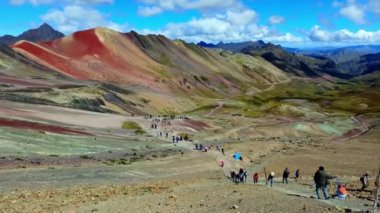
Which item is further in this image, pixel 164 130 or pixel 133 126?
pixel 133 126

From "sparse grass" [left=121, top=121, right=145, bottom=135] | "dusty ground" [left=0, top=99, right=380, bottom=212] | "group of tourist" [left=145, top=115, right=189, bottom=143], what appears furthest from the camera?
"sparse grass" [left=121, top=121, right=145, bottom=135]

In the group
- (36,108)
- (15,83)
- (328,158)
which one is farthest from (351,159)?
(15,83)

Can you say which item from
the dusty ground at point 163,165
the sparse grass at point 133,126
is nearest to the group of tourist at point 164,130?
the dusty ground at point 163,165

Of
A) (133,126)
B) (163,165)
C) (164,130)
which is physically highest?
(133,126)

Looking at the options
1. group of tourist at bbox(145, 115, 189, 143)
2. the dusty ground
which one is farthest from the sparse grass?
group of tourist at bbox(145, 115, 189, 143)

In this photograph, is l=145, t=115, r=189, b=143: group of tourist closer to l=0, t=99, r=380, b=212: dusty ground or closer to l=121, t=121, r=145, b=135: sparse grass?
l=0, t=99, r=380, b=212: dusty ground

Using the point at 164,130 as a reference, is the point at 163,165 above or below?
below

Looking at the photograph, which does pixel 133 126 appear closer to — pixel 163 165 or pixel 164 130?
pixel 164 130

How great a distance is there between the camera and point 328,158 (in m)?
92.1

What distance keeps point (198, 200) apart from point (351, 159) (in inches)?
2311

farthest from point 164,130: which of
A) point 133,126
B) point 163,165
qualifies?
point 163,165

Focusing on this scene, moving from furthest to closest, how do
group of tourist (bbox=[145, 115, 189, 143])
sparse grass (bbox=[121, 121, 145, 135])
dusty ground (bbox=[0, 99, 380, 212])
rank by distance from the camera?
sparse grass (bbox=[121, 121, 145, 135])
group of tourist (bbox=[145, 115, 189, 143])
dusty ground (bbox=[0, 99, 380, 212])

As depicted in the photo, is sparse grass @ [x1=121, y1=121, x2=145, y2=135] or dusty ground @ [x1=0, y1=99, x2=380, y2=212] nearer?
dusty ground @ [x1=0, y1=99, x2=380, y2=212]

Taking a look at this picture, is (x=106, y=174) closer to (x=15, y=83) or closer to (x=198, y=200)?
(x=198, y=200)
